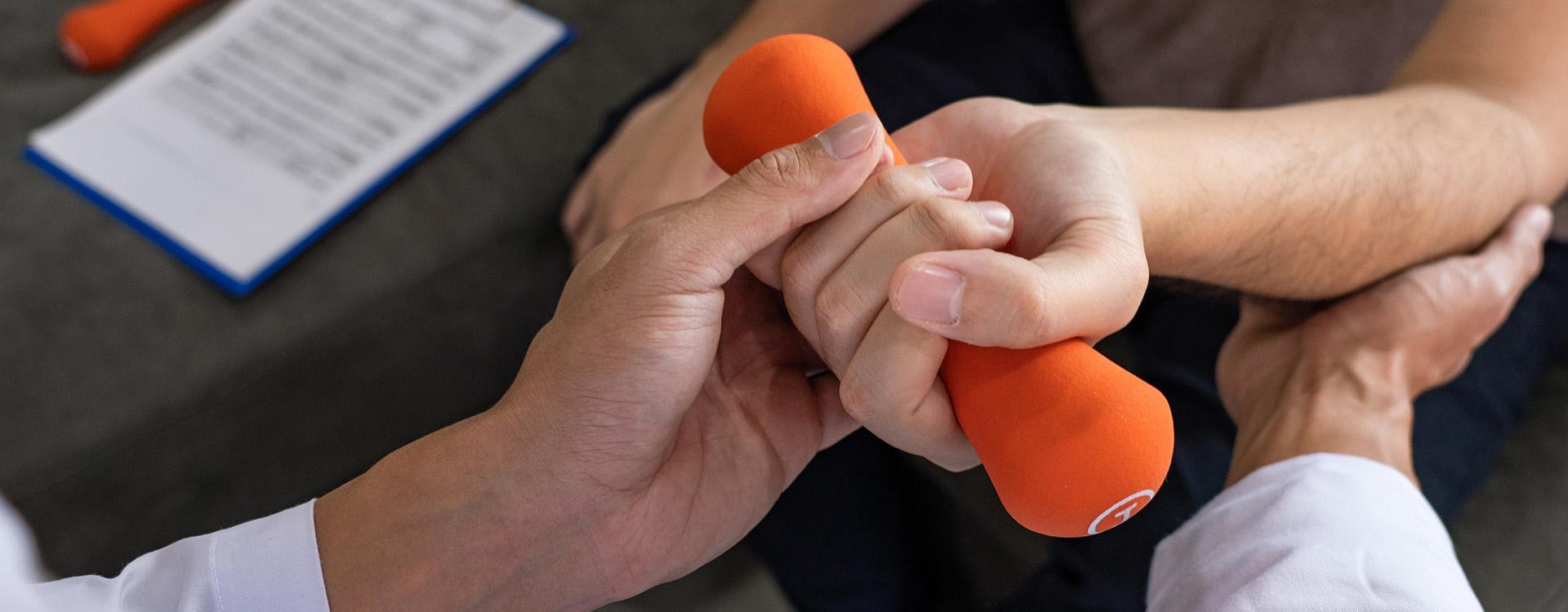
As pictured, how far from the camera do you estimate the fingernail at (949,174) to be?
0.46m

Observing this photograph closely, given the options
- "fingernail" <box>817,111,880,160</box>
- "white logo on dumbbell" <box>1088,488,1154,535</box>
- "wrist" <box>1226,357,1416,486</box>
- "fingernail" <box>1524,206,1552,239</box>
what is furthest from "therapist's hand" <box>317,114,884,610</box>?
"fingernail" <box>1524,206,1552,239</box>

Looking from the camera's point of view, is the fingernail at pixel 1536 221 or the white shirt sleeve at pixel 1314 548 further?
the fingernail at pixel 1536 221

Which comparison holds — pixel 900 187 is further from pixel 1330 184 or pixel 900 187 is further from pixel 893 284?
pixel 1330 184

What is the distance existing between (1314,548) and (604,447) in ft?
1.13

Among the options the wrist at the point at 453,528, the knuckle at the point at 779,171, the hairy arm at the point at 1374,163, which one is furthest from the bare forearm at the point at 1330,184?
the wrist at the point at 453,528

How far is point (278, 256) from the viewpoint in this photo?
82cm

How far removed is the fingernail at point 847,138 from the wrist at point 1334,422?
36 cm

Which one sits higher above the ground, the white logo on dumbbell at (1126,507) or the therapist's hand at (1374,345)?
the white logo on dumbbell at (1126,507)

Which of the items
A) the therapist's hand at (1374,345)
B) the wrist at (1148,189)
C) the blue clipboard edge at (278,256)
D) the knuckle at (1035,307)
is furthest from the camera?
the blue clipboard edge at (278,256)

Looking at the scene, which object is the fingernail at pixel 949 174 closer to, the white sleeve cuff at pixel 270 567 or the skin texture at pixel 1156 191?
the skin texture at pixel 1156 191

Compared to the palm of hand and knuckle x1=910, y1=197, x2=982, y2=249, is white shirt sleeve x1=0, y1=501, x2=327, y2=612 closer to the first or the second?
the palm of hand

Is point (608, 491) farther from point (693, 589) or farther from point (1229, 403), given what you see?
point (1229, 403)

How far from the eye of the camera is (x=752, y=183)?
1.44 feet

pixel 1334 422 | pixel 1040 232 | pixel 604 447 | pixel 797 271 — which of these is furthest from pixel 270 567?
pixel 1334 422
